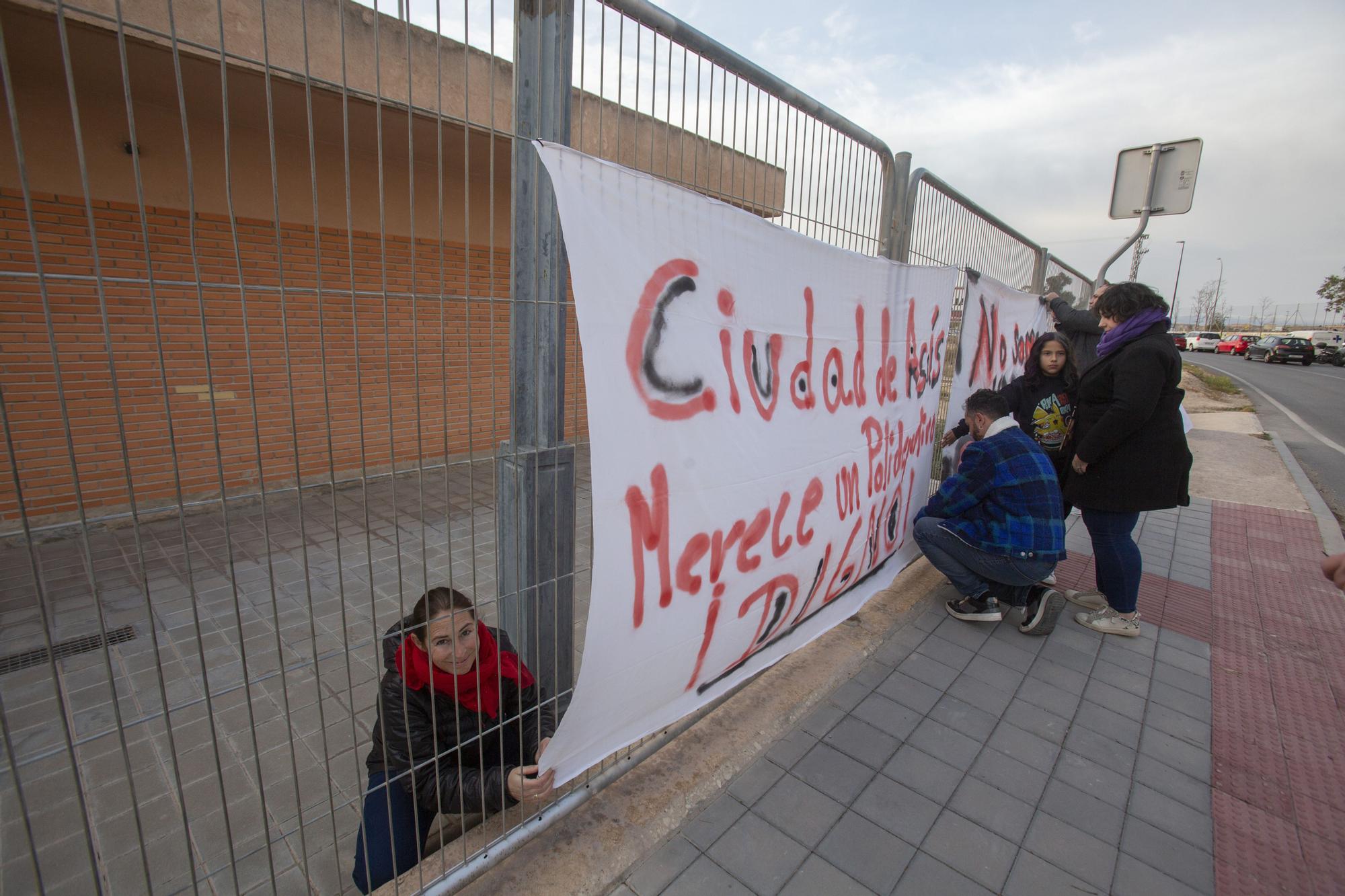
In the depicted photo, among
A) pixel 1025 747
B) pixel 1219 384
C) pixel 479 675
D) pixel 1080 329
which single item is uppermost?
pixel 1080 329

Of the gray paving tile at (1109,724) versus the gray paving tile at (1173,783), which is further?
the gray paving tile at (1109,724)

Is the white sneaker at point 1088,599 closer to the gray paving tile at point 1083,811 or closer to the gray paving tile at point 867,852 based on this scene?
the gray paving tile at point 1083,811

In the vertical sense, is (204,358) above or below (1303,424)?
above

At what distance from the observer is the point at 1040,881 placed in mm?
2133

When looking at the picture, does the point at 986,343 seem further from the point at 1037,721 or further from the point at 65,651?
the point at 65,651

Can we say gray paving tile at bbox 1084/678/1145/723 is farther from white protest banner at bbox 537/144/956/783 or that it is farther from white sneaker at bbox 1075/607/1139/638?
white protest banner at bbox 537/144/956/783

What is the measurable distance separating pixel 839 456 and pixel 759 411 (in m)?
0.75

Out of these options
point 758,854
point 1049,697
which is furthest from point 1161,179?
point 758,854

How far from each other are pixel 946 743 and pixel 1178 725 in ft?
3.64

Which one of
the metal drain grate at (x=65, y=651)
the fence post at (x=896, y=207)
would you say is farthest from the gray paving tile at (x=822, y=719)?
the metal drain grate at (x=65, y=651)

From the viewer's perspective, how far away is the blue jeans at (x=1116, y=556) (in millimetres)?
3625

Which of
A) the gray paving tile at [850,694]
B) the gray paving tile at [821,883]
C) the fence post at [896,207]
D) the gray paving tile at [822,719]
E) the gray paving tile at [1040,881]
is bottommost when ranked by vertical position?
the gray paving tile at [1040,881]

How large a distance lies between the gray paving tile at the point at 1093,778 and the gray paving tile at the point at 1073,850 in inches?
9.7

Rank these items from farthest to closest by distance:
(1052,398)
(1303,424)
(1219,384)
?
(1219,384) → (1303,424) → (1052,398)
